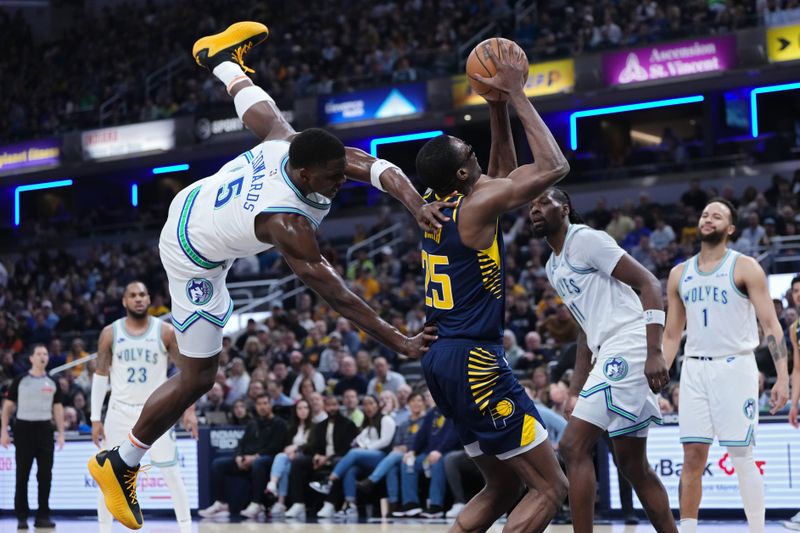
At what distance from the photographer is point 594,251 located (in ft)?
21.8

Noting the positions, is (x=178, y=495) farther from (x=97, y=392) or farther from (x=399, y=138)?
(x=399, y=138)

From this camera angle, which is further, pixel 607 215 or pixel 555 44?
pixel 555 44

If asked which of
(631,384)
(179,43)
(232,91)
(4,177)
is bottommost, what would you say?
(631,384)

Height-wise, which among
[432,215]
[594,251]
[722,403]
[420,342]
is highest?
[432,215]

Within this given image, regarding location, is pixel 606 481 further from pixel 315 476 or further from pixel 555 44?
pixel 555 44

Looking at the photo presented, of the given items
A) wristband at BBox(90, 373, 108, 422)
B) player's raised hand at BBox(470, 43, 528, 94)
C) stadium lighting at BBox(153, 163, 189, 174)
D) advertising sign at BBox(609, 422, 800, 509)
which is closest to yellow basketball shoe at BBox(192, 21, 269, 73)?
player's raised hand at BBox(470, 43, 528, 94)

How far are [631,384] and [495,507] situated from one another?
146 cm

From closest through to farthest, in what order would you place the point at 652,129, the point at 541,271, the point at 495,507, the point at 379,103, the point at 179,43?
the point at 495,507 → the point at 541,271 → the point at 379,103 → the point at 652,129 → the point at 179,43

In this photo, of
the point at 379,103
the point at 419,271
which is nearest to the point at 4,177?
the point at 379,103

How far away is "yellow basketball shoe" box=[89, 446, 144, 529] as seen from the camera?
256 inches

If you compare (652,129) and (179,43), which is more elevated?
(179,43)

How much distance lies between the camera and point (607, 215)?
67.7 ft

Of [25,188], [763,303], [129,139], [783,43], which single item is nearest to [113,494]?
[763,303]

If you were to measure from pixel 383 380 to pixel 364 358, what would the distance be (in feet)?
2.99
